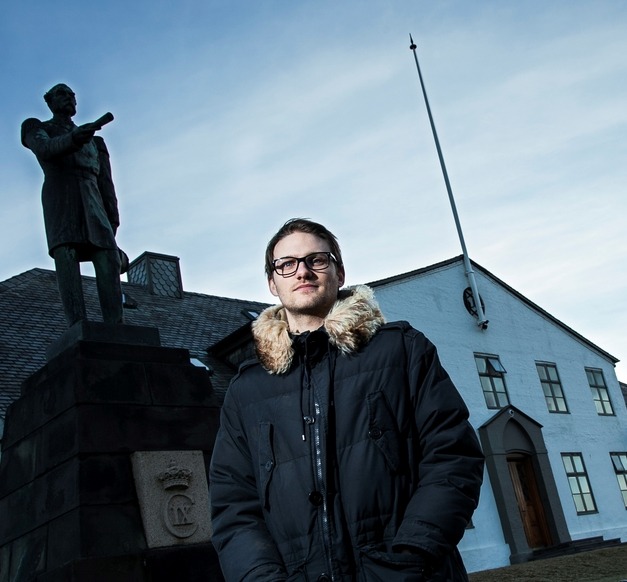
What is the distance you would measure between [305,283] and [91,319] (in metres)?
16.9

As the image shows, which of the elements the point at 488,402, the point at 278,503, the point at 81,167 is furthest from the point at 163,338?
the point at 278,503

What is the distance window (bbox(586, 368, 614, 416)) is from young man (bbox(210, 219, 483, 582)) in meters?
24.2

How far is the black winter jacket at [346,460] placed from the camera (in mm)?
2457

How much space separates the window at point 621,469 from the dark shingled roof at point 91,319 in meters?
11.7

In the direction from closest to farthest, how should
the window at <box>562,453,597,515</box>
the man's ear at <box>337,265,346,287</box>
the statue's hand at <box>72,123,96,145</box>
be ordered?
1. the man's ear at <box>337,265,346,287</box>
2. the statue's hand at <box>72,123,96,145</box>
3. the window at <box>562,453,597,515</box>

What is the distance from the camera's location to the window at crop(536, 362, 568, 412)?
24.1m

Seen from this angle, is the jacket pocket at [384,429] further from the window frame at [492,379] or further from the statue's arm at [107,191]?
the window frame at [492,379]

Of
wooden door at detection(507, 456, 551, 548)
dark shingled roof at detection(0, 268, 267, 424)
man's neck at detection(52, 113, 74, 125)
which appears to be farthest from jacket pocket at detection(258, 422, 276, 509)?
wooden door at detection(507, 456, 551, 548)

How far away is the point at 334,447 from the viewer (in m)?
2.68

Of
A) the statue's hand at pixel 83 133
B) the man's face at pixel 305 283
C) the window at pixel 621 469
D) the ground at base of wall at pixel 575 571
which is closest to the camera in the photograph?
the man's face at pixel 305 283

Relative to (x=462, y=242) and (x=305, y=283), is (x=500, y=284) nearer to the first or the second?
(x=462, y=242)

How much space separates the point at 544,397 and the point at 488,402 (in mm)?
2737

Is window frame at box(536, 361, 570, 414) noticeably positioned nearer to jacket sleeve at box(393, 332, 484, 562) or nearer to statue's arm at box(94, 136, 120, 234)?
statue's arm at box(94, 136, 120, 234)

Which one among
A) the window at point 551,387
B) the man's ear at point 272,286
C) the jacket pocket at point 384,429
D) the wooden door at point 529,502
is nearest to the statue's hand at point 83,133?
the man's ear at point 272,286
